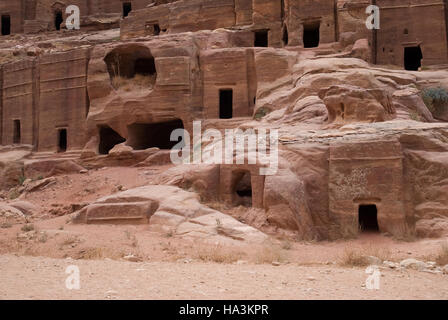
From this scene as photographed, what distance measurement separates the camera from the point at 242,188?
1662 cm

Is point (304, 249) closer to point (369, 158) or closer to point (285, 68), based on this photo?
point (369, 158)

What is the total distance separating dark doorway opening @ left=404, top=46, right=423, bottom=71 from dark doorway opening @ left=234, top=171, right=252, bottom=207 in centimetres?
1408

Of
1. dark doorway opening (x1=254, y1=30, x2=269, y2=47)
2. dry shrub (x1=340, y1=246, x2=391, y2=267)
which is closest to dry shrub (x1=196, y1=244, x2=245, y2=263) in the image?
dry shrub (x1=340, y1=246, x2=391, y2=267)

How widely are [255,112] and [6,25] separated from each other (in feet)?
99.2

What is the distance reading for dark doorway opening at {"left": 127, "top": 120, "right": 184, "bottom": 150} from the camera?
75.8 ft

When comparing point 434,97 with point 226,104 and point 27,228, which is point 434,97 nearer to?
point 226,104

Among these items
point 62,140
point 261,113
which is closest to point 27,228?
point 261,113

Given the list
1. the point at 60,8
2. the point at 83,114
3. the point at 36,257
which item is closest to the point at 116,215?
the point at 36,257

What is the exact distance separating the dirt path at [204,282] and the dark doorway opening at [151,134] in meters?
13.7

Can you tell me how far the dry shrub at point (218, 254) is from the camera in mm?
10250

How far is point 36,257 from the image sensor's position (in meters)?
10.6

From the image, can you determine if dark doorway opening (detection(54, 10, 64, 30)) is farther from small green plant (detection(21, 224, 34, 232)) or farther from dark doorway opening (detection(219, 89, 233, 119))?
small green plant (detection(21, 224, 34, 232))

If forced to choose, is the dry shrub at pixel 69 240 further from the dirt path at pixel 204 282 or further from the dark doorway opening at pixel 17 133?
the dark doorway opening at pixel 17 133

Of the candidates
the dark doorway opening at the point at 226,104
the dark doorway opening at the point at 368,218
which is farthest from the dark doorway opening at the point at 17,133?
the dark doorway opening at the point at 368,218
